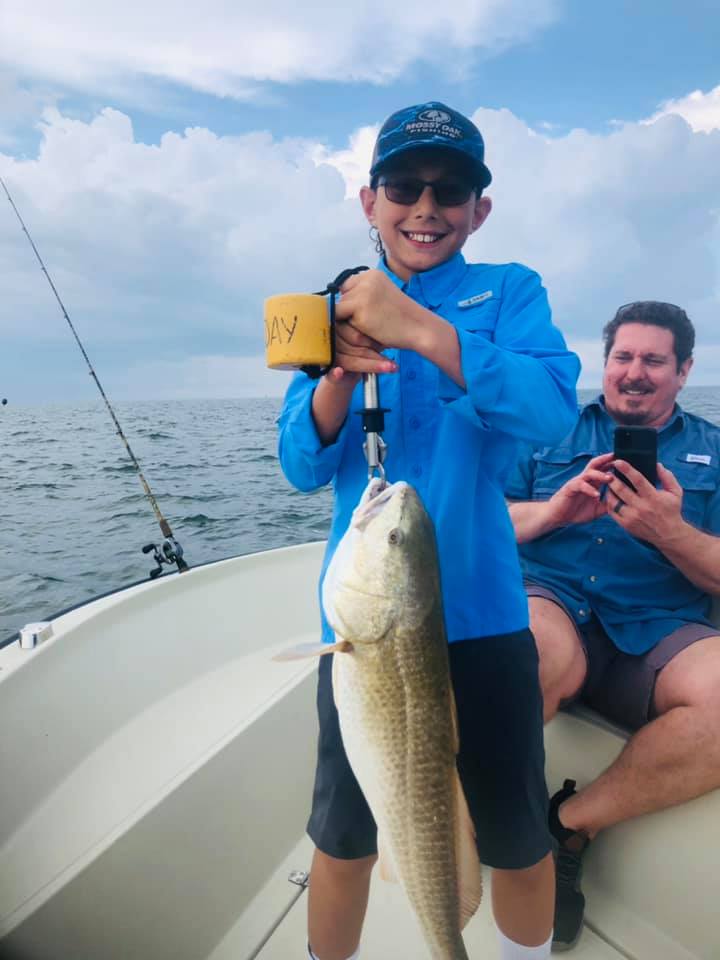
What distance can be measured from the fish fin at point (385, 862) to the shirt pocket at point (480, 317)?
54.3 inches

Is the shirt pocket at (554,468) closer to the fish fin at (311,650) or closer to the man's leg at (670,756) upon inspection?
the man's leg at (670,756)

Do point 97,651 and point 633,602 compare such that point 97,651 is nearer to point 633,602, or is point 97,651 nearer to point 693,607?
point 633,602

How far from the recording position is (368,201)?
6.31 ft

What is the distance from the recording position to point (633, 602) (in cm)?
270

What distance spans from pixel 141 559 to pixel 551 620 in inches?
305

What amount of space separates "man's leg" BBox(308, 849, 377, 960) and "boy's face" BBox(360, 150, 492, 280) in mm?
1857

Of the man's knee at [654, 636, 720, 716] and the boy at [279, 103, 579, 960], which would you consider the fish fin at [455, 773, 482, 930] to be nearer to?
the boy at [279, 103, 579, 960]

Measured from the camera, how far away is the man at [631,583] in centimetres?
223

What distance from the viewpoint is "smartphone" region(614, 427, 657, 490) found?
8.21 feet

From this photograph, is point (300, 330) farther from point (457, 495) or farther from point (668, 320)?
point (668, 320)

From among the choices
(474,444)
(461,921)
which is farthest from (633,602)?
(461,921)

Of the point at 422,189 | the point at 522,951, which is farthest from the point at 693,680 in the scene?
the point at 422,189

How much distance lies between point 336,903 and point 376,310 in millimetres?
1782

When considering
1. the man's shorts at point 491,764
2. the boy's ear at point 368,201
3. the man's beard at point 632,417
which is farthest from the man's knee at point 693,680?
the boy's ear at point 368,201
